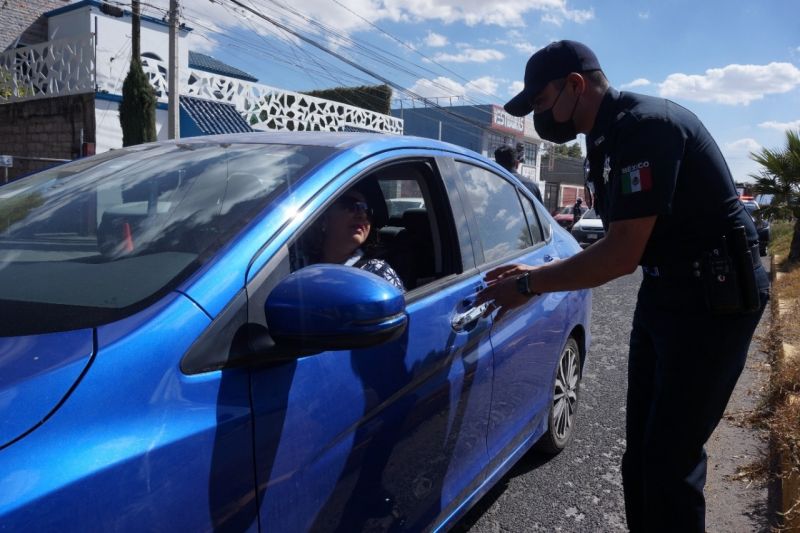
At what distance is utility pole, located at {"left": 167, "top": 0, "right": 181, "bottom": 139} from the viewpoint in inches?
551

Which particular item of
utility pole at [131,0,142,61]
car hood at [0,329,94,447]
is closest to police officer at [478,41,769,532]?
car hood at [0,329,94,447]

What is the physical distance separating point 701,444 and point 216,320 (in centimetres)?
163

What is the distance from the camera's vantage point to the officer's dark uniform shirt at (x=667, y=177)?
189cm

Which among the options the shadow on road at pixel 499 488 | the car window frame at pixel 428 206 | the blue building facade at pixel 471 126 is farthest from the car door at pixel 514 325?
the blue building facade at pixel 471 126

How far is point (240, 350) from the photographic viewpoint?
1.37 m

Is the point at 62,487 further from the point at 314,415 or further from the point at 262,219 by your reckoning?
the point at 262,219

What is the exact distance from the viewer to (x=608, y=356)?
18.9 feet

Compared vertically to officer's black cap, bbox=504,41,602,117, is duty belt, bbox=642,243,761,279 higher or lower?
lower

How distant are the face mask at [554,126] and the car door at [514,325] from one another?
39 cm

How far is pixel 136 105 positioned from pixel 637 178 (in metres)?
14.8

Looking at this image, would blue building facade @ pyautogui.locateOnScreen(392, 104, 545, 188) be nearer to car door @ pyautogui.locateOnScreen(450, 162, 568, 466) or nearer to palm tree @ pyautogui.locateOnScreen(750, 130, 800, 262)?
palm tree @ pyautogui.locateOnScreen(750, 130, 800, 262)

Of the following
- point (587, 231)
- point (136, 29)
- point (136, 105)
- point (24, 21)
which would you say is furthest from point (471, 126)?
point (136, 105)

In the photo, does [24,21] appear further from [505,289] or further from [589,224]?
[505,289]

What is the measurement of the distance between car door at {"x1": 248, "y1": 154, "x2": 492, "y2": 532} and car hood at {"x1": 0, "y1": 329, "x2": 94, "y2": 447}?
0.36 metres
